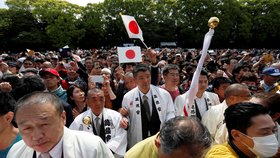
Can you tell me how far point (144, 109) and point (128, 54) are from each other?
9.18ft

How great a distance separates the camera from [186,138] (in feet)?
5.35

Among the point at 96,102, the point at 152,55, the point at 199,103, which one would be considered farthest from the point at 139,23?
the point at 96,102

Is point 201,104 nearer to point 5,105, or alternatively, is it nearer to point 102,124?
point 102,124

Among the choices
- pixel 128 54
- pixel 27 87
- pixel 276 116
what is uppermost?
pixel 128 54

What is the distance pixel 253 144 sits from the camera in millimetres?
2096

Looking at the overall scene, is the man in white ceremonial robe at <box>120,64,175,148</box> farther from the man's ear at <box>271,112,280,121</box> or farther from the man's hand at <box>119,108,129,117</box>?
the man's ear at <box>271,112,280,121</box>

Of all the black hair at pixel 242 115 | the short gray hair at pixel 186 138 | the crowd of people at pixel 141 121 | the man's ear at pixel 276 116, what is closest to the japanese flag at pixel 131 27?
the crowd of people at pixel 141 121

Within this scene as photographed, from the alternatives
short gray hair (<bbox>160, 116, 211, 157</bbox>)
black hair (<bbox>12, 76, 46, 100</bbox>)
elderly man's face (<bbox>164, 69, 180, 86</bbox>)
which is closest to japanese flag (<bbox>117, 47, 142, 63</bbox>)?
elderly man's face (<bbox>164, 69, 180, 86</bbox>)

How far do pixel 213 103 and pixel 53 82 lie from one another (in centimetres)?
221

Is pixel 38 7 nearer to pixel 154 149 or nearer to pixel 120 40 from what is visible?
pixel 120 40

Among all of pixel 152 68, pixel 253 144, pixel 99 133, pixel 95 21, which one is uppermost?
pixel 95 21

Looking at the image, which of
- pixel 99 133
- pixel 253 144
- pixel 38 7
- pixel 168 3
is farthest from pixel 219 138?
pixel 38 7

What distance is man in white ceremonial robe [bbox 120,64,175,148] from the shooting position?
13.0ft

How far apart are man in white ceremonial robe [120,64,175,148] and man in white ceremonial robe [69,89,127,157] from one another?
0.32 metres
